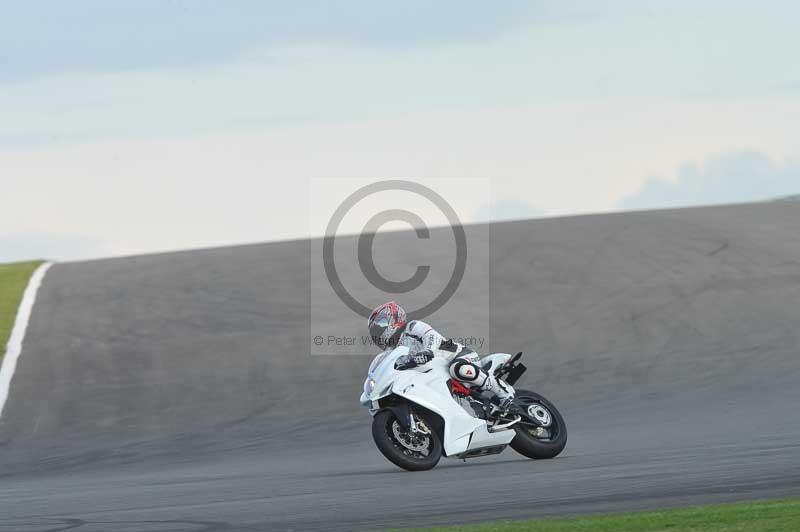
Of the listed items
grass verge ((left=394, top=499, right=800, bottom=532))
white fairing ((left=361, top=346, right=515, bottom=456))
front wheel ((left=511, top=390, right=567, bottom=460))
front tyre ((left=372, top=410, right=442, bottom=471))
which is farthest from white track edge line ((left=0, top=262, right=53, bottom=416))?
grass verge ((left=394, top=499, right=800, bottom=532))

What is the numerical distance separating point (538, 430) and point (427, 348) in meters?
1.31

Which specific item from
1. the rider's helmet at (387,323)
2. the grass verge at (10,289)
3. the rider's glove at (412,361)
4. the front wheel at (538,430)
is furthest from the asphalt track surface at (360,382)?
the rider's helmet at (387,323)

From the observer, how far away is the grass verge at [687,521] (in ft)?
23.6

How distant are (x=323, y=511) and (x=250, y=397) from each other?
10.1 meters

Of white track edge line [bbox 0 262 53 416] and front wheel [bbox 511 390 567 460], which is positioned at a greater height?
white track edge line [bbox 0 262 53 416]

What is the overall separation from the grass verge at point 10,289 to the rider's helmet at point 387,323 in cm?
1144

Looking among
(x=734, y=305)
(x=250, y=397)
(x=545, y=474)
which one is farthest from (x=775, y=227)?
(x=545, y=474)

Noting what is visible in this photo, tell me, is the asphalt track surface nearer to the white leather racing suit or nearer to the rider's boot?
the rider's boot

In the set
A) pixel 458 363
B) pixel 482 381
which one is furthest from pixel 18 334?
pixel 482 381

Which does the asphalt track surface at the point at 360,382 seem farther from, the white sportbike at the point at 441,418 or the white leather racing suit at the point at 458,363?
the white leather racing suit at the point at 458,363

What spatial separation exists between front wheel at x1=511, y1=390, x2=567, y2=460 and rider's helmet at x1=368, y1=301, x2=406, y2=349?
1.32 meters

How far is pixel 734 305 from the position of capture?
894 inches

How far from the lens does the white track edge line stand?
20.2m

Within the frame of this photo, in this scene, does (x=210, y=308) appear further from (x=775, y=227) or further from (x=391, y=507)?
(x=391, y=507)
